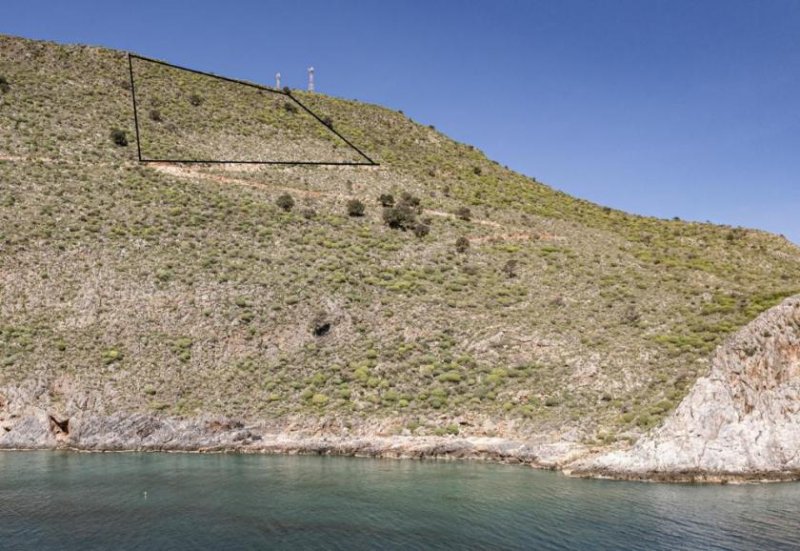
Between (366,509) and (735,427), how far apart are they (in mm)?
19866

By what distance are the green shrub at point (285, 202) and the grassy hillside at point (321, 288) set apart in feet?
2.20

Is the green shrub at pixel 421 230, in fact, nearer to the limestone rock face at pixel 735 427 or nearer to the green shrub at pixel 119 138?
the green shrub at pixel 119 138

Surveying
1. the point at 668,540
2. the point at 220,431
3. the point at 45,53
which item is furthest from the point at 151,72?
the point at 668,540

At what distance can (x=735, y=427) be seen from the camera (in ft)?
106

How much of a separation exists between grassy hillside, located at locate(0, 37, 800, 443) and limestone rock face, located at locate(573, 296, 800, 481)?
234 centimetres

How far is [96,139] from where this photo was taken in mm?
69875

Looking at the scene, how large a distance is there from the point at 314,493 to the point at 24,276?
35112 millimetres

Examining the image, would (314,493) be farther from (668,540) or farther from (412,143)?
(412,143)

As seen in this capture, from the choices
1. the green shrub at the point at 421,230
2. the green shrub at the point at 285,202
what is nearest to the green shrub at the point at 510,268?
the green shrub at the point at 421,230

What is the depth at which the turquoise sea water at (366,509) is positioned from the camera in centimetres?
2138

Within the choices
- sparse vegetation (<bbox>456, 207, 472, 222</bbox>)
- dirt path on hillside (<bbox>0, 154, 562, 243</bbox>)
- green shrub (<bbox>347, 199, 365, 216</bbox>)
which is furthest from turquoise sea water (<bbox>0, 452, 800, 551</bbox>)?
sparse vegetation (<bbox>456, 207, 472, 222</bbox>)

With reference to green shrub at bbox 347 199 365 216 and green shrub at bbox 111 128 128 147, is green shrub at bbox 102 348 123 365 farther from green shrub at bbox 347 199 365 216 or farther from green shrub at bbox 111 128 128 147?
green shrub at bbox 111 128 128 147

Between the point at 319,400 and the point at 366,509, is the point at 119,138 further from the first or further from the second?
the point at 366,509

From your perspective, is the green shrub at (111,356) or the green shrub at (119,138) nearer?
the green shrub at (111,356)
